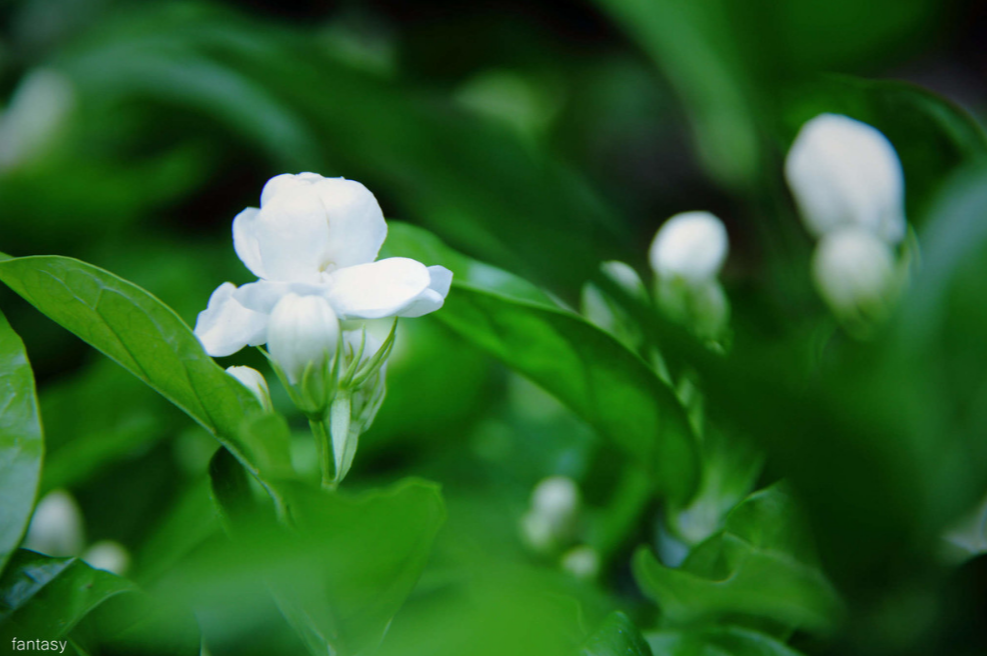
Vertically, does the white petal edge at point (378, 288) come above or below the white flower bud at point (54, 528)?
above

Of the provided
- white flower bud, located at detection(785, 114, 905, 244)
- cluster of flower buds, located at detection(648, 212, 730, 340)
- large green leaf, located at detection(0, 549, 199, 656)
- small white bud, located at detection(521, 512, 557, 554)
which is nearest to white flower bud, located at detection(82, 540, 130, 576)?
large green leaf, located at detection(0, 549, 199, 656)

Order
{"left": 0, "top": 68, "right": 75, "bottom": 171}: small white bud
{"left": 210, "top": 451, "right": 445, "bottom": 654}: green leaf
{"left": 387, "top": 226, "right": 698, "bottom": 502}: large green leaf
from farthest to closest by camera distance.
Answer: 1. {"left": 0, "top": 68, "right": 75, "bottom": 171}: small white bud
2. {"left": 387, "top": 226, "right": 698, "bottom": 502}: large green leaf
3. {"left": 210, "top": 451, "right": 445, "bottom": 654}: green leaf

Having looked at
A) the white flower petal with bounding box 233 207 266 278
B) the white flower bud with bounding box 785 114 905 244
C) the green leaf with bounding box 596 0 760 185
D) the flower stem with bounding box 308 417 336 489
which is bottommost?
the flower stem with bounding box 308 417 336 489

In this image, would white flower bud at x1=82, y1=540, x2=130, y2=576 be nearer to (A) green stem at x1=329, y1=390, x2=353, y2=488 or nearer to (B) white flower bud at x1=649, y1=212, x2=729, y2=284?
(A) green stem at x1=329, y1=390, x2=353, y2=488

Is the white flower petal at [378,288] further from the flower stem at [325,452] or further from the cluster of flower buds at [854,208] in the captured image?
the cluster of flower buds at [854,208]

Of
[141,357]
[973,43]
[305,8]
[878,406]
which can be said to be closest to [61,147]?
[305,8]

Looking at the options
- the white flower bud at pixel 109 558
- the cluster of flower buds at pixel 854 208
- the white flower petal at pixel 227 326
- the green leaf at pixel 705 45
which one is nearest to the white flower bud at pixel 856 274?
the cluster of flower buds at pixel 854 208

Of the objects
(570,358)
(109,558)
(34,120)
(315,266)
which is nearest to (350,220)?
(315,266)
